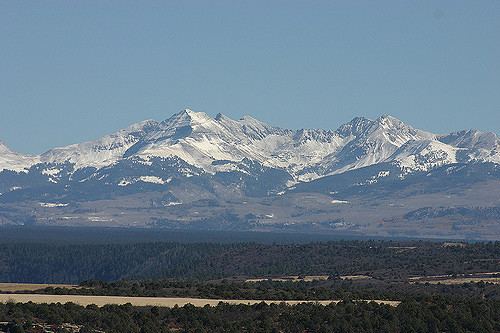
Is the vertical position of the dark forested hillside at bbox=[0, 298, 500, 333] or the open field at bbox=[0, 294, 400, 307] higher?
the open field at bbox=[0, 294, 400, 307]

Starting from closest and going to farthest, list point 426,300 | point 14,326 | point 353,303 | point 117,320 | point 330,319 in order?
point 14,326 < point 117,320 < point 330,319 < point 353,303 < point 426,300

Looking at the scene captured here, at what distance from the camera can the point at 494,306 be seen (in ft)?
410

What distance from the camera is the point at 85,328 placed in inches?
3615

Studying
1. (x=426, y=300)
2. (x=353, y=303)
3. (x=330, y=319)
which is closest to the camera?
(x=330, y=319)

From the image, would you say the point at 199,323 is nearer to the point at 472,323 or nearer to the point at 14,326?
the point at 14,326

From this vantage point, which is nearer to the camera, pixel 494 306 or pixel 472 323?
pixel 472 323

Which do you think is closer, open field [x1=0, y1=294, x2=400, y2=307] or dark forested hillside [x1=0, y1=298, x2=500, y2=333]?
dark forested hillside [x1=0, y1=298, x2=500, y2=333]

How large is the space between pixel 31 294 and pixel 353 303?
3241 centimetres

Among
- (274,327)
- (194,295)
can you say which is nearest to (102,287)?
(194,295)

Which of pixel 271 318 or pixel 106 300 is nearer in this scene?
pixel 271 318

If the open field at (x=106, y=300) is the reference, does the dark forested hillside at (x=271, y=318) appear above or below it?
below

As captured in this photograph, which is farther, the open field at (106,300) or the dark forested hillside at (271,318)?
the open field at (106,300)

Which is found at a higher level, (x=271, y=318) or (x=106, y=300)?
(x=106, y=300)

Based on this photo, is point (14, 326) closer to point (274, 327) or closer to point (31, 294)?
point (274, 327)
